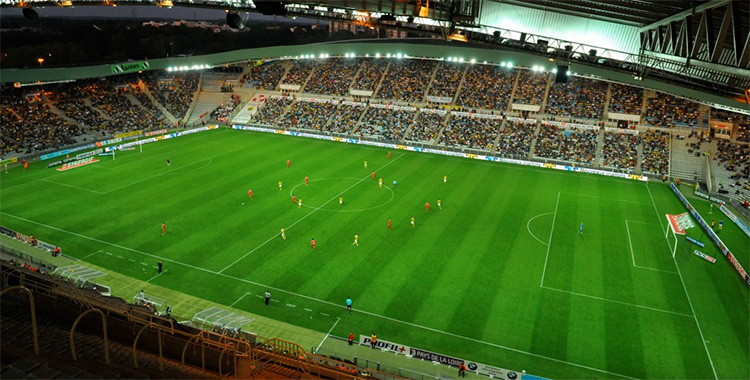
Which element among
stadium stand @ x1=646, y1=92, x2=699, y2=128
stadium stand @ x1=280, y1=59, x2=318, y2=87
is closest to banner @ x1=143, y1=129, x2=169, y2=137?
stadium stand @ x1=280, y1=59, x2=318, y2=87

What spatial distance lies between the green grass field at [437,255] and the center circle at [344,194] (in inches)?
6.9

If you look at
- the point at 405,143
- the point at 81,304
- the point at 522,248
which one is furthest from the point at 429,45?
the point at 81,304

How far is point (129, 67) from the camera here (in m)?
60.8

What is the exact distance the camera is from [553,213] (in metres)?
36.2

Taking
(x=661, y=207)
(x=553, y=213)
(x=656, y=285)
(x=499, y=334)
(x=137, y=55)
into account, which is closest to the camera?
(x=499, y=334)

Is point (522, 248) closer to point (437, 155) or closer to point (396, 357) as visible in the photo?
point (396, 357)

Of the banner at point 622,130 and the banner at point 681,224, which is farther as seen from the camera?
the banner at point 622,130

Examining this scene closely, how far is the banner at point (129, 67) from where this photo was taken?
58953 millimetres

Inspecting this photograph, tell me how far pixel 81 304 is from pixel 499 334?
16704 mm

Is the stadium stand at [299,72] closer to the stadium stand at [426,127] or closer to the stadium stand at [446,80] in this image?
the stadium stand at [446,80]

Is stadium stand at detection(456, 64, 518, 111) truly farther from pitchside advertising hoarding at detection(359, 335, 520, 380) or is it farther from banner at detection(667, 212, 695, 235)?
pitchside advertising hoarding at detection(359, 335, 520, 380)

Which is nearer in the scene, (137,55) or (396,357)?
(396,357)

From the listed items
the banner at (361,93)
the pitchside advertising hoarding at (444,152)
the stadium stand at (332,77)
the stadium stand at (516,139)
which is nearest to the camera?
the pitchside advertising hoarding at (444,152)

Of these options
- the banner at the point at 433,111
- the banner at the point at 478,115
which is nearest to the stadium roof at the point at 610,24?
the banner at the point at 478,115
